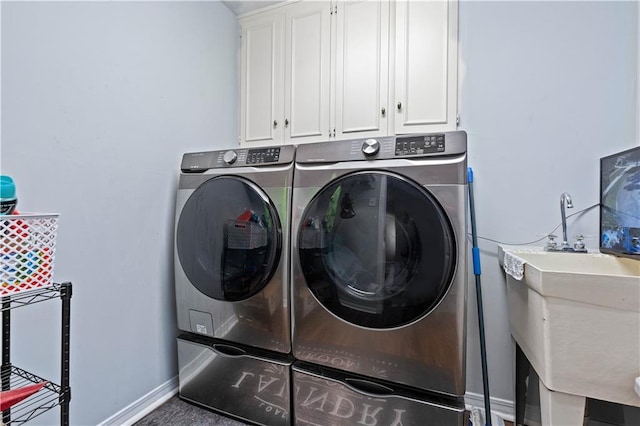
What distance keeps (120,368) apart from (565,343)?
176 cm

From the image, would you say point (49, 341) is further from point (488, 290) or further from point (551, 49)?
point (551, 49)

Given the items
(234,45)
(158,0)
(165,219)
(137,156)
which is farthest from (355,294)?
(234,45)

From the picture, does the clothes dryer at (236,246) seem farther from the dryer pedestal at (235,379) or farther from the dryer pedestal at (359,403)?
the dryer pedestal at (359,403)

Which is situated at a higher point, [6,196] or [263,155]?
[263,155]

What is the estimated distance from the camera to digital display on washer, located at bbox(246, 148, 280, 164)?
1.37 meters

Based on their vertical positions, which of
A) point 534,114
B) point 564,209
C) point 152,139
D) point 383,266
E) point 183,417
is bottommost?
point 183,417

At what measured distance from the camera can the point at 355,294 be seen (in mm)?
1179

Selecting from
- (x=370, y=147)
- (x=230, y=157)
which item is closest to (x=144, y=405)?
(x=230, y=157)

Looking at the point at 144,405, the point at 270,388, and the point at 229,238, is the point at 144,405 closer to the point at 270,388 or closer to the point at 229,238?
the point at 270,388

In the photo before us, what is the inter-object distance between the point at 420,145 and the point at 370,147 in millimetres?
192

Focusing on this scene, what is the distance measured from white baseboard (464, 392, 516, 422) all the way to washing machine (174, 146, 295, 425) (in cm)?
95

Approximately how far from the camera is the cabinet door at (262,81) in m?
1.99

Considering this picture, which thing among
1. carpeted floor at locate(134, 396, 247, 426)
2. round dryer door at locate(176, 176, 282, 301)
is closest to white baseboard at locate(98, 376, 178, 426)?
carpeted floor at locate(134, 396, 247, 426)

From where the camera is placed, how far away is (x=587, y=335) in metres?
0.82
